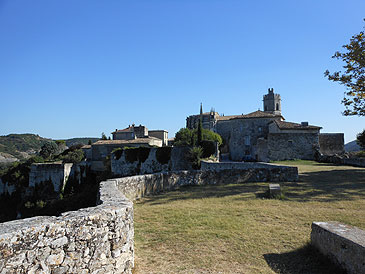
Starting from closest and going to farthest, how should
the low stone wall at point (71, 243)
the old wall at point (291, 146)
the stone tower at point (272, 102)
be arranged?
1. the low stone wall at point (71, 243)
2. the old wall at point (291, 146)
3. the stone tower at point (272, 102)

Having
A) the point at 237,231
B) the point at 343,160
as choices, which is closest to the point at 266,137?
the point at 343,160

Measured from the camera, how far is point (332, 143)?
3459 centimetres

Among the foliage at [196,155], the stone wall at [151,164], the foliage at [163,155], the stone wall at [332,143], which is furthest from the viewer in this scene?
the stone wall at [332,143]

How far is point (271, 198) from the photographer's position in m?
8.95

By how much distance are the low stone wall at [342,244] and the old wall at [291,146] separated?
97.0ft

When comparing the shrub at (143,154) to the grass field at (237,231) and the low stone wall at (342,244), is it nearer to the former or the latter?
the grass field at (237,231)

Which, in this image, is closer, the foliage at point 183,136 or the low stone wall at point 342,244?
the low stone wall at point 342,244

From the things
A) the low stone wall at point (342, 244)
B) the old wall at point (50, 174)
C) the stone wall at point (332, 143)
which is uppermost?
the stone wall at point (332, 143)

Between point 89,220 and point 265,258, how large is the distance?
9.76ft

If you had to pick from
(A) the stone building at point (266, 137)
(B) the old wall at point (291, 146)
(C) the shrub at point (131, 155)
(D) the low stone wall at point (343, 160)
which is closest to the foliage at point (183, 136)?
(A) the stone building at point (266, 137)

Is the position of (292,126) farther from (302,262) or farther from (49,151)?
(49,151)

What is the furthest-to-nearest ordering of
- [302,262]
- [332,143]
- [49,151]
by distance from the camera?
[49,151], [332,143], [302,262]

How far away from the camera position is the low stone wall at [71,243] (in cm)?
256

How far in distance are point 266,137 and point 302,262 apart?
38.6m
